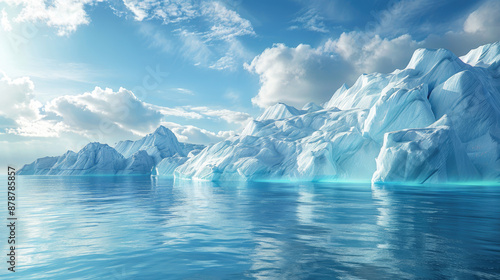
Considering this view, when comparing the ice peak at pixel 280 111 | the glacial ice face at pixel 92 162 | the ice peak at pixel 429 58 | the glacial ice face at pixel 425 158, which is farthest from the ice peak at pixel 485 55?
the glacial ice face at pixel 92 162

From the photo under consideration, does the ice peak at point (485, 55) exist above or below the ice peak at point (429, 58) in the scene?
above

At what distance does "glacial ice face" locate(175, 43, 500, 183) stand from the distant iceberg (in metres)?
0.11

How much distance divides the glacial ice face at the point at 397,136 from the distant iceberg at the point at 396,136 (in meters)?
0.11

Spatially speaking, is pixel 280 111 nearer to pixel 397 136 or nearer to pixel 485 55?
pixel 485 55

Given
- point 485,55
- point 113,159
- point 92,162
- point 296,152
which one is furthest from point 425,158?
point 92,162

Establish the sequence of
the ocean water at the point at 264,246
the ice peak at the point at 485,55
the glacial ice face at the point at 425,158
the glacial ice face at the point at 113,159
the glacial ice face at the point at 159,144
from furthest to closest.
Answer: the glacial ice face at the point at 159,144 → the glacial ice face at the point at 113,159 → the ice peak at the point at 485,55 → the glacial ice face at the point at 425,158 → the ocean water at the point at 264,246

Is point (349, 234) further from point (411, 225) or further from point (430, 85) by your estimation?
point (430, 85)

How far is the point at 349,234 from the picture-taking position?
29.3 ft

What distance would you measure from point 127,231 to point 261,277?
6359 millimetres

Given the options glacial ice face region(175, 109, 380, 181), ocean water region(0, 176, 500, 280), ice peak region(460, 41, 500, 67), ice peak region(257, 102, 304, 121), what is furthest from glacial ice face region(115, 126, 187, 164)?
ocean water region(0, 176, 500, 280)

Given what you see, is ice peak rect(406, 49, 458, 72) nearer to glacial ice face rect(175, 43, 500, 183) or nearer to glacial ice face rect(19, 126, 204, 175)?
glacial ice face rect(175, 43, 500, 183)

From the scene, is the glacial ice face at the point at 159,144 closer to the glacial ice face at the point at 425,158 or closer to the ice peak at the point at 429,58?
the ice peak at the point at 429,58

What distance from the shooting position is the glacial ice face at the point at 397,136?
3225 cm

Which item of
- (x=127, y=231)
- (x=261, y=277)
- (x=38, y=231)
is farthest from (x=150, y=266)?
(x=38, y=231)
